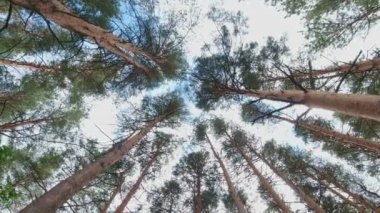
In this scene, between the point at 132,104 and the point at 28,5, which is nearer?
the point at 28,5

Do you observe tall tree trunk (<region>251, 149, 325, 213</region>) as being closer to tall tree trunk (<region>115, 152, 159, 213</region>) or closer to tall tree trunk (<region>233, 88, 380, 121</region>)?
tall tree trunk (<region>115, 152, 159, 213</region>)

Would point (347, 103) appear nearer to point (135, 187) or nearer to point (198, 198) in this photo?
point (135, 187)

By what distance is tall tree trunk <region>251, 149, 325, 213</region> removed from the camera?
27.1 ft

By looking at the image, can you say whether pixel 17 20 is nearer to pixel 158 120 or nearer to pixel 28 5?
pixel 158 120

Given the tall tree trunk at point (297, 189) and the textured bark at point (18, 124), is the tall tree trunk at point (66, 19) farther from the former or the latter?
the tall tree trunk at point (297, 189)

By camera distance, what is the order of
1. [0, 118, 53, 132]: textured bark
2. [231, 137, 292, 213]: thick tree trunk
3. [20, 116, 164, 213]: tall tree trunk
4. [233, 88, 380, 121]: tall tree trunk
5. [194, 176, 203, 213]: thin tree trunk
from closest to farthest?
1. [233, 88, 380, 121]: tall tree trunk
2. [20, 116, 164, 213]: tall tree trunk
3. [231, 137, 292, 213]: thick tree trunk
4. [0, 118, 53, 132]: textured bark
5. [194, 176, 203, 213]: thin tree trunk

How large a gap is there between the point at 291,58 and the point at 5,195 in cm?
893

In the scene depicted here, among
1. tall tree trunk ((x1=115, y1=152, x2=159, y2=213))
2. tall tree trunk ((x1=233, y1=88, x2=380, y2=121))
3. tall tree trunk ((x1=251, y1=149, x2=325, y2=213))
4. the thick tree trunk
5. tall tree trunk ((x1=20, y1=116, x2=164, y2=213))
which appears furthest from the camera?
tall tree trunk ((x1=115, y1=152, x2=159, y2=213))

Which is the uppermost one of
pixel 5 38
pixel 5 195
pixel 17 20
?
pixel 17 20

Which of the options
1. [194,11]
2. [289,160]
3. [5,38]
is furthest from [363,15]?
[5,38]

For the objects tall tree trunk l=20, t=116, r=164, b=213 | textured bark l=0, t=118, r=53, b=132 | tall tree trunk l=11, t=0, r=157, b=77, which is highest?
textured bark l=0, t=118, r=53, b=132

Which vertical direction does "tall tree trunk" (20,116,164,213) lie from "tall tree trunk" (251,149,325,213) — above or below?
below

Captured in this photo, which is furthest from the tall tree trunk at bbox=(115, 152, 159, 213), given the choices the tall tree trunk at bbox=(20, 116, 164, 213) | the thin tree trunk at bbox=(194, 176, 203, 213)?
the tall tree trunk at bbox=(20, 116, 164, 213)

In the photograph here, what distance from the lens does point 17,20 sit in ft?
38.0
